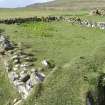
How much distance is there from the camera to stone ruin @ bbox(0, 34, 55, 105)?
29055 mm

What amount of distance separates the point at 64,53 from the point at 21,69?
7.47m

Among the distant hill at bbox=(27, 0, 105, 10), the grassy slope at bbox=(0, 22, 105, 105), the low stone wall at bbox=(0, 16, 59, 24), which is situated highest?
the grassy slope at bbox=(0, 22, 105, 105)

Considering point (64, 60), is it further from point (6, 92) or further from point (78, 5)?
point (78, 5)

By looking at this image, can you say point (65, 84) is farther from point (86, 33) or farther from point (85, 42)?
point (86, 33)

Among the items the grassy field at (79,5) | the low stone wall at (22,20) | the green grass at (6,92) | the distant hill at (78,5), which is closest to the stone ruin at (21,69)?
the green grass at (6,92)

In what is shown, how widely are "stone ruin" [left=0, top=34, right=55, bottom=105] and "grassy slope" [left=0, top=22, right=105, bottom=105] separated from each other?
1056mm

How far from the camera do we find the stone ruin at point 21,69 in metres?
29.1

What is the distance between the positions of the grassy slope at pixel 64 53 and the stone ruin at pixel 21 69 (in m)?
1.06

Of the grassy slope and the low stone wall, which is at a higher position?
the grassy slope

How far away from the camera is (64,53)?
128 feet

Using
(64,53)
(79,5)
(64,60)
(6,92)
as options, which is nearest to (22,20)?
(64,53)

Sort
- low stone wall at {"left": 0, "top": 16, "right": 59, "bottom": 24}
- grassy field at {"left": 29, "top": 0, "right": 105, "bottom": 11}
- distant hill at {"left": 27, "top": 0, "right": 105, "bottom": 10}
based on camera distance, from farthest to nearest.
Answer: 1. distant hill at {"left": 27, "top": 0, "right": 105, "bottom": 10}
2. grassy field at {"left": 29, "top": 0, "right": 105, "bottom": 11}
3. low stone wall at {"left": 0, "top": 16, "right": 59, "bottom": 24}

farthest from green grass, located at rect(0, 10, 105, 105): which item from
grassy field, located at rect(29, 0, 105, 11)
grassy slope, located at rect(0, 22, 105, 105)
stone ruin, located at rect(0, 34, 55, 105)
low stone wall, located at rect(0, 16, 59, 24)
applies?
grassy field, located at rect(29, 0, 105, 11)

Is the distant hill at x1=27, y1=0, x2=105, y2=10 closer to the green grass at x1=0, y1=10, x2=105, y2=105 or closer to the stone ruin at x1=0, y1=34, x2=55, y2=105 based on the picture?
the green grass at x1=0, y1=10, x2=105, y2=105
